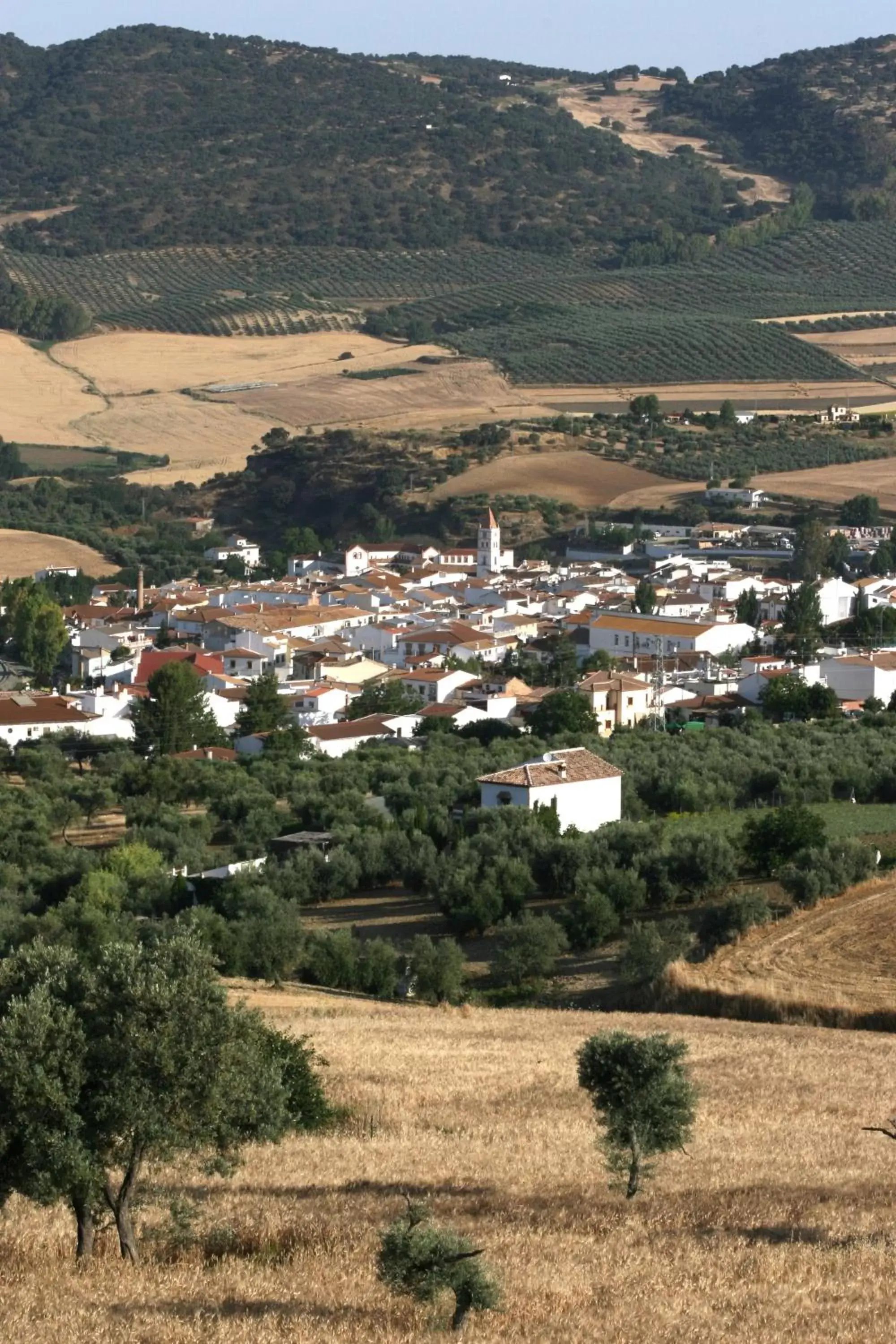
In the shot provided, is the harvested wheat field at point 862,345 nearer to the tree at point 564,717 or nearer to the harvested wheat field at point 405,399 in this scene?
the harvested wheat field at point 405,399

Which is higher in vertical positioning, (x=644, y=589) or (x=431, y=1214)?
(x=431, y=1214)

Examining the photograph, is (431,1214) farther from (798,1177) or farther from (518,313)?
(518,313)

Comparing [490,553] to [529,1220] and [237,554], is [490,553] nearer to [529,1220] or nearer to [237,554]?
[237,554]

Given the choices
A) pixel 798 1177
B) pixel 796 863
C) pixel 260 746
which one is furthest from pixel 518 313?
pixel 798 1177

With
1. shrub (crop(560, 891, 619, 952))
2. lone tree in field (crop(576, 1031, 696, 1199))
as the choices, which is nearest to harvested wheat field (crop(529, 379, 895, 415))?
shrub (crop(560, 891, 619, 952))

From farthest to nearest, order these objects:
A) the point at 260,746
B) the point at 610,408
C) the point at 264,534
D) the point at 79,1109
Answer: the point at 610,408
the point at 264,534
the point at 260,746
the point at 79,1109

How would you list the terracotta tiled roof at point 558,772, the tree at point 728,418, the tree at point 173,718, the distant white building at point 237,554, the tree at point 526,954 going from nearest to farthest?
1. the tree at point 526,954
2. the terracotta tiled roof at point 558,772
3. the tree at point 173,718
4. the distant white building at point 237,554
5. the tree at point 728,418

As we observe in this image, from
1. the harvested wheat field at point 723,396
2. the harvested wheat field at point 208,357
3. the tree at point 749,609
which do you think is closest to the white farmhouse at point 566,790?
the tree at point 749,609
